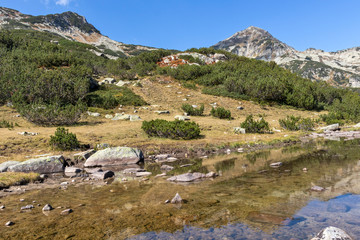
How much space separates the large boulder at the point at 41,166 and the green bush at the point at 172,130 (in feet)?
26.2

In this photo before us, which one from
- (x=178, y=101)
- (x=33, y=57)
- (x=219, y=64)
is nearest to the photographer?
(x=178, y=101)

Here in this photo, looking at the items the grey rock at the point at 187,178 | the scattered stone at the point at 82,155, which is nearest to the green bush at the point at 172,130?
the scattered stone at the point at 82,155

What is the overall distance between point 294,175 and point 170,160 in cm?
709

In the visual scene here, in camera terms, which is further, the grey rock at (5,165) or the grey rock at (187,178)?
the grey rock at (5,165)

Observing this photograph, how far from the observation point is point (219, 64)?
51.5 m

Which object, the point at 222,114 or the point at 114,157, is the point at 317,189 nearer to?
the point at 114,157

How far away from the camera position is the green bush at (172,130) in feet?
60.8

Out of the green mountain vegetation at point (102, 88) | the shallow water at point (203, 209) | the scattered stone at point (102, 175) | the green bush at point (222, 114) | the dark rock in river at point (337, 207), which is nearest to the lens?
the shallow water at point (203, 209)

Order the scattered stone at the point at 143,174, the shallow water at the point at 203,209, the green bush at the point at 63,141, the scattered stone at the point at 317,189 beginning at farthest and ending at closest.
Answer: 1. the green bush at the point at 63,141
2. the scattered stone at the point at 143,174
3. the scattered stone at the point at 317,189
4. the shallow water at the point at 203,209

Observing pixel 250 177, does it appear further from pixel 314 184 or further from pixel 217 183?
pixel 314 184

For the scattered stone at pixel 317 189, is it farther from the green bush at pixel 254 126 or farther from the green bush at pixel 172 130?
the green bush at pixel 254 126

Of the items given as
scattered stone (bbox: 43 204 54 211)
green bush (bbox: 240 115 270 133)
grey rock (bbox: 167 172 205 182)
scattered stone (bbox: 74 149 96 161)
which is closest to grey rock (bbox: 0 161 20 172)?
scattered stone (bbox: 74 149 96 161)

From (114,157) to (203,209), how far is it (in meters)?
8.33

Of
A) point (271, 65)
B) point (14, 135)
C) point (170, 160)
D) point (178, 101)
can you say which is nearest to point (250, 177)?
point (170, 160)
